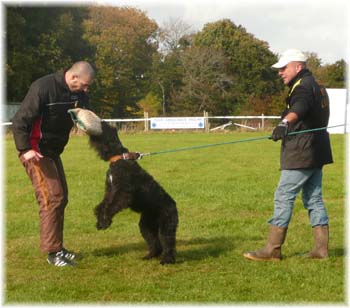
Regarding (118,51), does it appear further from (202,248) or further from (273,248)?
(273,248)

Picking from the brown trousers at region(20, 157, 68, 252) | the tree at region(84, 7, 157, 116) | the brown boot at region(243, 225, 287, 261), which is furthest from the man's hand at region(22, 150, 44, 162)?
the tree at region(84, 7, 157, 116)

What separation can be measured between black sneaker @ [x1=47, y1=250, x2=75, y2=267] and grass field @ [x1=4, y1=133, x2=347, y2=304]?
10 centimetres

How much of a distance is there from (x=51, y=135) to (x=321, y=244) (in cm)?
328

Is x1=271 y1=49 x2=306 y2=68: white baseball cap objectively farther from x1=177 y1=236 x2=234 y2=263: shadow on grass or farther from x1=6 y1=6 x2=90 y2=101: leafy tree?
x1=6 y1=6 x2=90 y2=101: leafy tree

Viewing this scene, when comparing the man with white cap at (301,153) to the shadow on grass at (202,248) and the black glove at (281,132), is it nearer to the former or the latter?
the black glove at (281,132)

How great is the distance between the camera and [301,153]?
5.81m

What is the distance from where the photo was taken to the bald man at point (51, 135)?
5695mm

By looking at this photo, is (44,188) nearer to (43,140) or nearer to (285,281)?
(43,140)

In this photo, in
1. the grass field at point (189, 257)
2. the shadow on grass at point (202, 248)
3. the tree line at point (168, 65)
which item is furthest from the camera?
the tree line at point (168, 65)

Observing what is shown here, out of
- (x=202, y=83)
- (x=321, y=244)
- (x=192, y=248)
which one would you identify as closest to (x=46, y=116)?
(x=192, y=248)

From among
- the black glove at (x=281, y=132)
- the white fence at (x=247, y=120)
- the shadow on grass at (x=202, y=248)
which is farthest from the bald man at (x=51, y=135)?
the white fence at (x=247, y=120)

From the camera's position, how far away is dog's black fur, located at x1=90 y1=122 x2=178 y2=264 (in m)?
5.76

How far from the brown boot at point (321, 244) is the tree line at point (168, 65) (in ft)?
128

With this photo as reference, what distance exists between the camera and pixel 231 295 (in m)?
4.80
